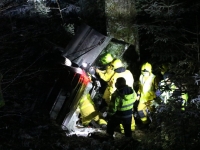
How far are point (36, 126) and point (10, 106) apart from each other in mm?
1630

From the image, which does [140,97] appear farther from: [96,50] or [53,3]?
[53,3]

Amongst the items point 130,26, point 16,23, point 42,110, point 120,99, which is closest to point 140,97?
point 120,99

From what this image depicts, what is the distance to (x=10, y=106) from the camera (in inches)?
328

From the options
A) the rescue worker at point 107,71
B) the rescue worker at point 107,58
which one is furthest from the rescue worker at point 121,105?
the rescue worker at point 107,58

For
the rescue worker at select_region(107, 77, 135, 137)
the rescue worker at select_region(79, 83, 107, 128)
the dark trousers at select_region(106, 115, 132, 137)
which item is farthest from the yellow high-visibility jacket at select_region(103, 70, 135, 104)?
the dark trousers at select_region(106, 115, 132, 137)

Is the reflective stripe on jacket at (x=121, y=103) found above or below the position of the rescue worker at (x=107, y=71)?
below

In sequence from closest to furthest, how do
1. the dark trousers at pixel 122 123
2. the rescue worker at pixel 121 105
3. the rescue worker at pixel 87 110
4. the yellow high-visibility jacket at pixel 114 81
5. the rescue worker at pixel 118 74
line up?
the rescue worker at pixel 121 105 < the dark trousers at pixel 122 123 < the rescue worker at pixel 118 74 < the yellow high-visibility jacket at pixel 114 81 < the rescue worker at pixel 87 110

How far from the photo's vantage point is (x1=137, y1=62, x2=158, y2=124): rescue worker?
7.86m

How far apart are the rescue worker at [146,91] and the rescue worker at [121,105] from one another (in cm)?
116

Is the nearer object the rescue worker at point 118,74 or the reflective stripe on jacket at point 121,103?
the reflective stripe on jacket at point 121,103

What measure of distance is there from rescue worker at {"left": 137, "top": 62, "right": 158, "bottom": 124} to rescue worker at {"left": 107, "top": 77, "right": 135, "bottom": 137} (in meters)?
1.16

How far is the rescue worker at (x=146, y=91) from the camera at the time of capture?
786cm

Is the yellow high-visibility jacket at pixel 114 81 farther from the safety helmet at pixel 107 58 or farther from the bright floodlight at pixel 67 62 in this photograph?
the bright floodlight at pixel 67 62

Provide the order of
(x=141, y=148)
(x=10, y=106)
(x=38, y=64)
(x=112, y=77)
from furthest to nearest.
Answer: (x=38, y=64)
(x=10, y=106)
(x=112, y=77)
(x=141, y=148)
